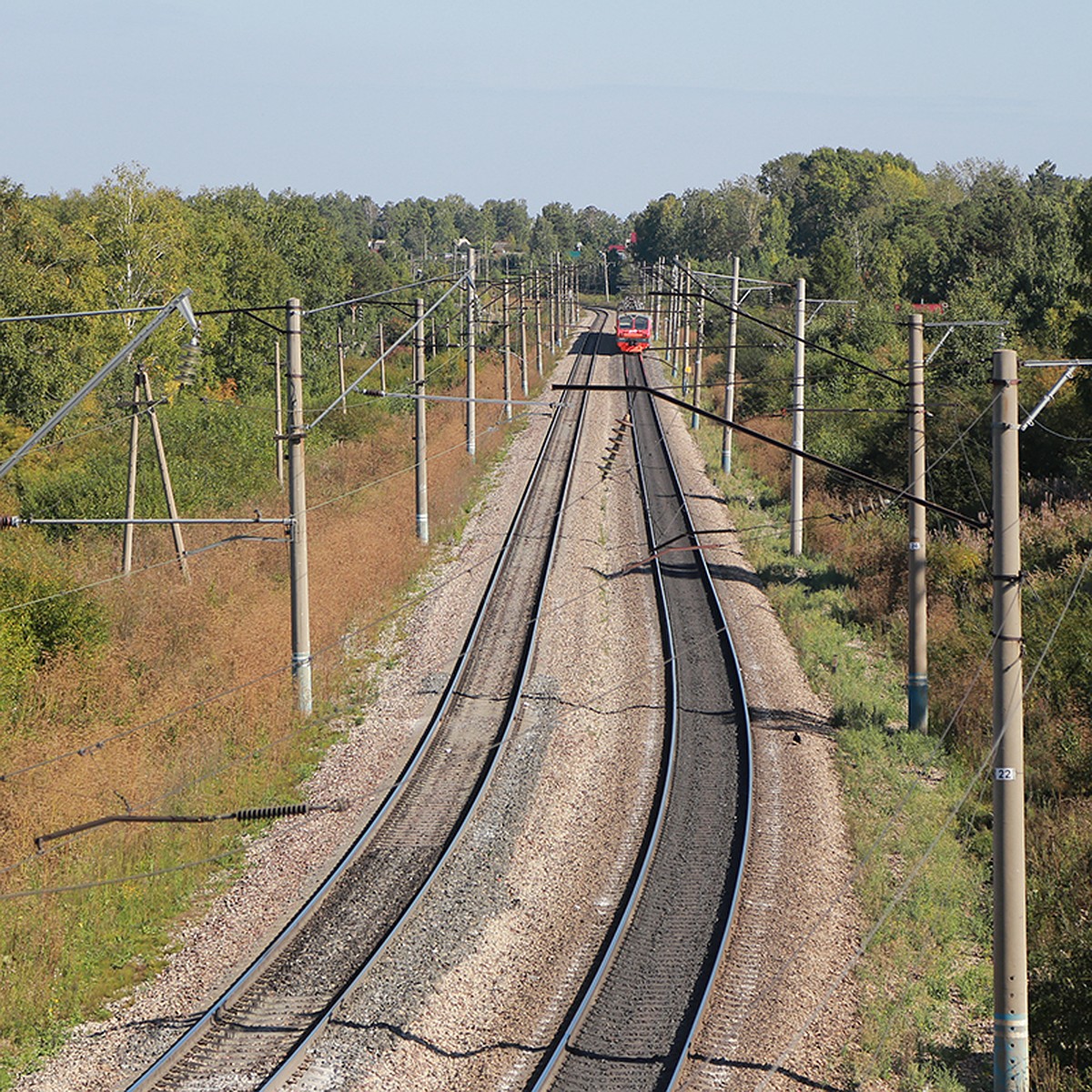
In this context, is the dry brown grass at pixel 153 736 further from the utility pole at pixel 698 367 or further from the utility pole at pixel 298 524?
the utility pole at pixel 698 367

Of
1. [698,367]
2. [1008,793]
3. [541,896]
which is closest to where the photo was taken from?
[1008,793]

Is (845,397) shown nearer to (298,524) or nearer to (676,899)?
(298,524)

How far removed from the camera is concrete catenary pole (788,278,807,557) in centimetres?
2762

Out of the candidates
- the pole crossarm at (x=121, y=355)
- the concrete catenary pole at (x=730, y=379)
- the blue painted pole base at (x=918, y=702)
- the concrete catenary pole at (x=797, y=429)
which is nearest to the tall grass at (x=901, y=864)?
the blue painted pole base at (x=918, y=702)

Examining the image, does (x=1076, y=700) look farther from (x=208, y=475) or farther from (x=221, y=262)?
(x=221, y=262)

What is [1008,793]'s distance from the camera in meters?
9.31

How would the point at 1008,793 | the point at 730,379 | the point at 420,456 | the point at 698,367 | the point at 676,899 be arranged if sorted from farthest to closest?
the point at 698,367, the point at 730,379, the point at 420,456, the point at 676,899, the point at 1008,793

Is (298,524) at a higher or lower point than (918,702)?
higher

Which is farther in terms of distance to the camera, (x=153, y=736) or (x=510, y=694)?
(x=510, y=694)

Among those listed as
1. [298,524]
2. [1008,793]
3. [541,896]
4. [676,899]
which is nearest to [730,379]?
[298,524]

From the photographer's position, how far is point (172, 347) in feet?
155

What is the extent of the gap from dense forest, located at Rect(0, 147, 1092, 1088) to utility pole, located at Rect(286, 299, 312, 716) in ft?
6.63

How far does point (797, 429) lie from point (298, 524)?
13.2m

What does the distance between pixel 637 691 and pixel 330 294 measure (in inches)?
2336
